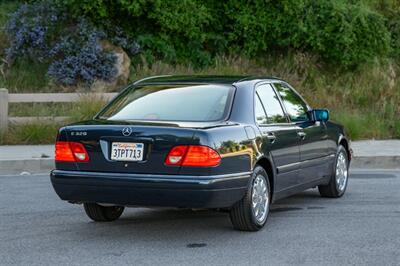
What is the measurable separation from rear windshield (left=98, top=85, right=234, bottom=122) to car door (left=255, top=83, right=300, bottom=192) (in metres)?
0.43

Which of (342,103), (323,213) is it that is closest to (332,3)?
(342,103)

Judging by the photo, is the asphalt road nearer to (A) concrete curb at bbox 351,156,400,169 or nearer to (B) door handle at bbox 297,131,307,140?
(B) door handle at bbox 297,131,307,140

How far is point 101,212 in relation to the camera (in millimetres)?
8195

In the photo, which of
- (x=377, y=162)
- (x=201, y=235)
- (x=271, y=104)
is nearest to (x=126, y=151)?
(x=201, y=235)

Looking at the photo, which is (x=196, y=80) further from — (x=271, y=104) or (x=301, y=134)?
(x=301, y=134)

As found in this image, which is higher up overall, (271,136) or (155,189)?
(271,136)

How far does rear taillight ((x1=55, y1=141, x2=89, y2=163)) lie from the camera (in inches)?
286

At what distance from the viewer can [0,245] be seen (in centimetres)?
721

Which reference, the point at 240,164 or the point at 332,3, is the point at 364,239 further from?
the point at 332,3

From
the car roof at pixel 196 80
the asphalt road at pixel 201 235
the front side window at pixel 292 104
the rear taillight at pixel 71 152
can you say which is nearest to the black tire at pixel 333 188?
the asphalt road at pixel 201 235

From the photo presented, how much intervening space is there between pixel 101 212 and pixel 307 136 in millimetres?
2337

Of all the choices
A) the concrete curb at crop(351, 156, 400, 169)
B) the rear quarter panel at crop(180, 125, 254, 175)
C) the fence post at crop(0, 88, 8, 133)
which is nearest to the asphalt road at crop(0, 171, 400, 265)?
the rear quarter panel at crop(180, 125, 254, 175)

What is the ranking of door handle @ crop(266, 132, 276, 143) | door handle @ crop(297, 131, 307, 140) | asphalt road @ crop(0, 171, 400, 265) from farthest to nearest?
door handle @ crop(297, 131, 307, 140)
door handle @ crop(266, 132, 276, 143)
asphalt road @ crop(0, 171, 400, 265)

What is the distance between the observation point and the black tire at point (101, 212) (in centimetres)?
812
